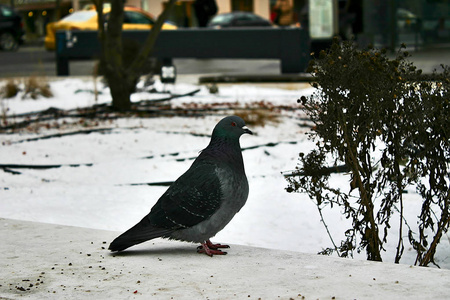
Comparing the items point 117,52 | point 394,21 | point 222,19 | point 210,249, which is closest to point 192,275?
point 210,249

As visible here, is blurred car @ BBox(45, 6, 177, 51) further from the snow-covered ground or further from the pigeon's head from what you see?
the pigeon's head

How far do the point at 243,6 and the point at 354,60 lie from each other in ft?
120

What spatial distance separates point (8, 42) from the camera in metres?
28.2

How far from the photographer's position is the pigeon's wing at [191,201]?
4.36 meters

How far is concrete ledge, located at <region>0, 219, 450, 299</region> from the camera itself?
3.69 m

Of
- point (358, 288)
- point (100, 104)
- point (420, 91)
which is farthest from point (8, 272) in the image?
point (100, 104)

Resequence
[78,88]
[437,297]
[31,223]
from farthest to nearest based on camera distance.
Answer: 1. [78,88]
2. [31,223]
3. [437,297]

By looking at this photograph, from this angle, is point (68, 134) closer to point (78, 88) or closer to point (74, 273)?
point (78, 88)

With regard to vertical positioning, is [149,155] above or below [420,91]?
below

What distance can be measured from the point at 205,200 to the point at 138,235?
441 mm

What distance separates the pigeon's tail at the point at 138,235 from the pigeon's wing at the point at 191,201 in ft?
0.11

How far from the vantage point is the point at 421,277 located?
388cm

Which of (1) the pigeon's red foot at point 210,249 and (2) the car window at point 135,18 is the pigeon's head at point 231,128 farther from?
(2) the car window at point 135,18

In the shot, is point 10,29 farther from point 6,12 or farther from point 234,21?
point 234,21
